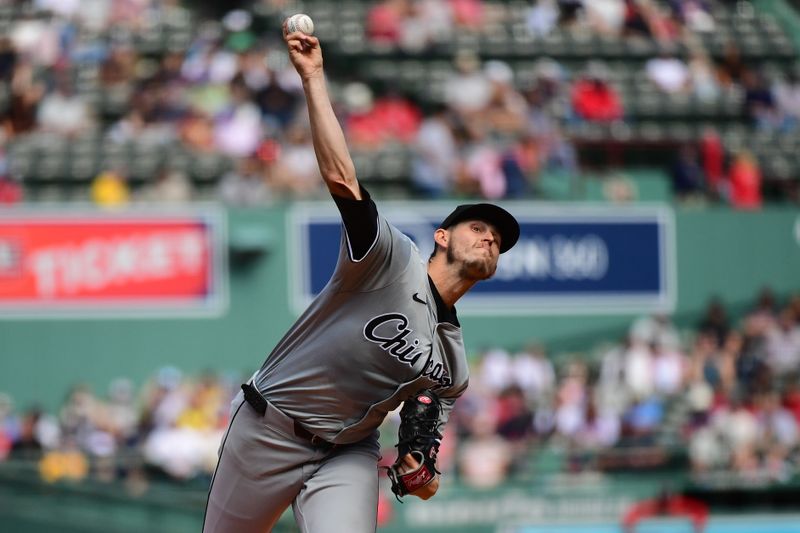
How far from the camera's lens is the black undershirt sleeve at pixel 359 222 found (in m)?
4.02

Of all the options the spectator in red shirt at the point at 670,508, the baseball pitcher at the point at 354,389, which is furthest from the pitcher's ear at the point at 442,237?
the spectator in red shirt at the point at 670,508

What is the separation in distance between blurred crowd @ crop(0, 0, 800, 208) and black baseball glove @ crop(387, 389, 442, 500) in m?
8.34

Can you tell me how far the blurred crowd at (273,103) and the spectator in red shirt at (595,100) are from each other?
0.05 feet

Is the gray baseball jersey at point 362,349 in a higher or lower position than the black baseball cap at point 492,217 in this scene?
lower

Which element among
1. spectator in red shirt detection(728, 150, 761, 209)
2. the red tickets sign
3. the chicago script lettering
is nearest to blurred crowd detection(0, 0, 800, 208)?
spectator in red shirt detection(728, 150, 761, 209)

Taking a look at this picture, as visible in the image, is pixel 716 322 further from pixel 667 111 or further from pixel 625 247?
pixel 667 111

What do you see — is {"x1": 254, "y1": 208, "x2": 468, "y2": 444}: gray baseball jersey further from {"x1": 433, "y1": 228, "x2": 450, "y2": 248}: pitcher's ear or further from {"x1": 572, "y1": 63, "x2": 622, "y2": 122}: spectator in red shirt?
{"x1": 572, "y1": 63, "x2": 622, "y2": 122}: spectator in red shirt

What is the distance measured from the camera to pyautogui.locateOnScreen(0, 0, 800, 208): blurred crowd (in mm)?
12625

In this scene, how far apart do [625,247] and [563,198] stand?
0.88 metres

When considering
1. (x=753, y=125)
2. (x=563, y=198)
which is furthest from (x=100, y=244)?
(x=753, y=125)

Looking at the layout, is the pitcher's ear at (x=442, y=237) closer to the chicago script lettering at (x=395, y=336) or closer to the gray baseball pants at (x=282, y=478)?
the chicago script lettering at (x=395, y=336)

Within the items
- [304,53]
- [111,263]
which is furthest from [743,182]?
[304,53]

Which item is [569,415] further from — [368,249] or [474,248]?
[368,249]

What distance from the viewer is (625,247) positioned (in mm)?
14008
